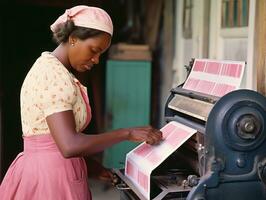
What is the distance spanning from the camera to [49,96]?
73.0 inches

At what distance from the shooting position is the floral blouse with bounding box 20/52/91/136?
73.0 inches

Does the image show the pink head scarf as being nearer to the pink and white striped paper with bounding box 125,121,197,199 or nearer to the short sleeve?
the short sleeve

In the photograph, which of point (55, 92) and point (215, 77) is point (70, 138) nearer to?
point (55, 92)

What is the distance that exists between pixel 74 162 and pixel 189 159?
542 millimetres

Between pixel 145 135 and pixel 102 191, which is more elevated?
pixel 145 135

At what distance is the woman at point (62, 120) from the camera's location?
6.03 feet

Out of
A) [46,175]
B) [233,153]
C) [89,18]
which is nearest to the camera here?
[233,153]

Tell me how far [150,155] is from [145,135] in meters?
0.13

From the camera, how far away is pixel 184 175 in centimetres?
226

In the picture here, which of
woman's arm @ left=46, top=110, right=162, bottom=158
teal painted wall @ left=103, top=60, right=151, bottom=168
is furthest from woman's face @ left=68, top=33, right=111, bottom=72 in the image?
teal painted wall @ left=103, top=60, right=151, bottom=168

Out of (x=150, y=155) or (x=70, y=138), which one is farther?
(x=150, y=155)

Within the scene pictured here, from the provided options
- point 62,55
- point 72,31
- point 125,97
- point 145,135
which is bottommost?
point 125,97

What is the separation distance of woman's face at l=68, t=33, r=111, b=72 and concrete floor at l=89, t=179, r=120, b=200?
315cm

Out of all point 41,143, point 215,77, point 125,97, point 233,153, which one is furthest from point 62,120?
point 125,97
